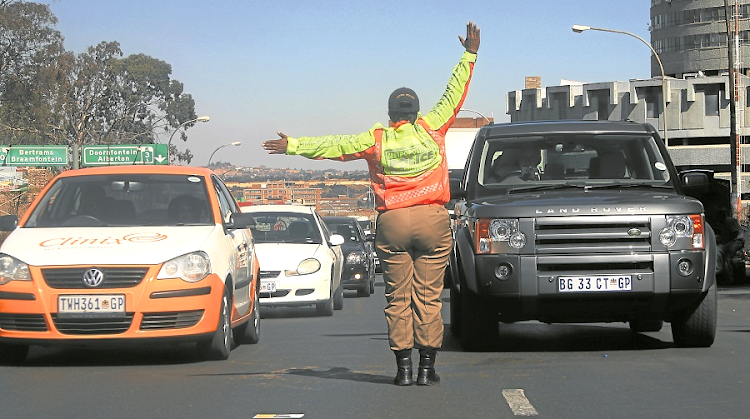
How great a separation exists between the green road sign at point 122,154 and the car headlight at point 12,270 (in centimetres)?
6187

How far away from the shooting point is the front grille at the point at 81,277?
993 centimetres

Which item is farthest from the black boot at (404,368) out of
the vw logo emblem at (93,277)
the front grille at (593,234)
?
the vw logo emblem at (93,277)

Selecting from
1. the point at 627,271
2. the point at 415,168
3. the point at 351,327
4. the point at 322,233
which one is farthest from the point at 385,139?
the point at 322,233

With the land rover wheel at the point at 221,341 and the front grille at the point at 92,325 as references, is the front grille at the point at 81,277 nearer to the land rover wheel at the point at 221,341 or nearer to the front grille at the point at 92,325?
the front grille at the point at 92,325

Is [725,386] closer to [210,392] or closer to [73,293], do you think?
[210,392]

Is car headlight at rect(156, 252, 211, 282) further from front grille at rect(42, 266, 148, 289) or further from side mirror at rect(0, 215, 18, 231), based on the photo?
side mirror at rect(0, 215, 18, 231)

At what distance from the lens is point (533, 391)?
319 inches

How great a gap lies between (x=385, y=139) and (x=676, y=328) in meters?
3.57

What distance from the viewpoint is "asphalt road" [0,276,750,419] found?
7453 millimetres

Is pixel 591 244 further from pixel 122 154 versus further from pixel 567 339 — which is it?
pixel 122 154

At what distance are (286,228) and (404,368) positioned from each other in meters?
10.2

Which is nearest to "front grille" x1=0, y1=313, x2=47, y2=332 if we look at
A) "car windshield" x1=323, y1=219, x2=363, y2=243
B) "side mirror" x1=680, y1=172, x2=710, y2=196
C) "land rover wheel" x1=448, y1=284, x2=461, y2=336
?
"land rover wheel" x1=448, y1=284, x2=461, y2=336

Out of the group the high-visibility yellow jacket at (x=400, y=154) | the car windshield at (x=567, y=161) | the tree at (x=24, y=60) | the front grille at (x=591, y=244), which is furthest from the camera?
the tree at (x=24, y=60)

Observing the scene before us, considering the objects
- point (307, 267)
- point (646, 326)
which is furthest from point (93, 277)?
point (307, 267)
